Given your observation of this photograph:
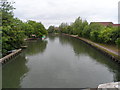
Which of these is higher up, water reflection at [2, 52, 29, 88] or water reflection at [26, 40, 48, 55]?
water reflection at [26, 40, 48, 55]

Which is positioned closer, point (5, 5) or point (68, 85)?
point (68, 85)

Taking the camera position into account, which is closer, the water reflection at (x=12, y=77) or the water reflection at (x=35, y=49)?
the water reflection at (x=12, y=77)

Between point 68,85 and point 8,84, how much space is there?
414 centimetres

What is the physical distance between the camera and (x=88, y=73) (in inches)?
399

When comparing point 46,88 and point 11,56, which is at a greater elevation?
point 11,56

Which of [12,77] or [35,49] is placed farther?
[35,49]

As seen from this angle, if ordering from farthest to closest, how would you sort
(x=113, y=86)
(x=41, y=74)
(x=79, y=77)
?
(x=41, y=74)
(x=79, y=77)
(x=113, y=86)

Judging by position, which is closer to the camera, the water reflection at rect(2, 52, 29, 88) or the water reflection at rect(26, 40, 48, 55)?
the water reflection at rect(2, 52, 29, 88)

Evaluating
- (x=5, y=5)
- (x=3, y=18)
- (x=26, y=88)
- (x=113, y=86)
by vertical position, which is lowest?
(x=26, y=88)

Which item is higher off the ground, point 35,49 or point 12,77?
point 35,49

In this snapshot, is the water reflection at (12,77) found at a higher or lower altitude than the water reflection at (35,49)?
lower

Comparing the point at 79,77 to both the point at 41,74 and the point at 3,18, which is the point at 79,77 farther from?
the point at 3,18

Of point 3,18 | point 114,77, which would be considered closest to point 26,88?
point 114,77

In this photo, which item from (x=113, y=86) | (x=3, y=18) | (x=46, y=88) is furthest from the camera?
(x=3, y=18)
